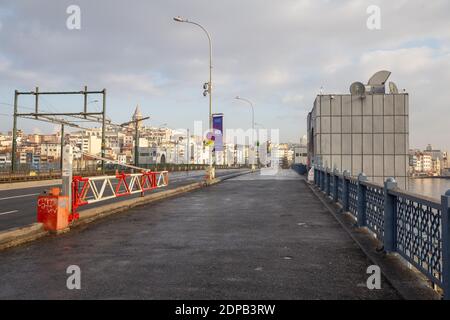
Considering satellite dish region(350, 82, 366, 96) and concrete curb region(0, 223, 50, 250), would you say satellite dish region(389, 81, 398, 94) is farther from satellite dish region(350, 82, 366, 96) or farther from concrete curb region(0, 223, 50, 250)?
concrete curb region(0, 223, 50, 250)

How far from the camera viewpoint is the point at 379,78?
1363 inches

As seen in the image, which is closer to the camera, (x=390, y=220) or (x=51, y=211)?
(x=390, y=220)

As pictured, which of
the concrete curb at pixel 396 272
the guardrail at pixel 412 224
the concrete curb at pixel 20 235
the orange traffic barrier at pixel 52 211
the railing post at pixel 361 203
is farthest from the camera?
the railing post at pixel 361 203

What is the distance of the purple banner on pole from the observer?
30.9m

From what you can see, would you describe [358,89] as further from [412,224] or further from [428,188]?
[412,224]

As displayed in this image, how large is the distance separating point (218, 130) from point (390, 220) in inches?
988

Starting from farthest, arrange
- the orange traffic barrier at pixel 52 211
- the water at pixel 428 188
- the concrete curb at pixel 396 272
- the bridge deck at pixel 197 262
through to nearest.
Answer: the orange traffic barrier at pixel 52 211 → the water at pixel 428 188 → the bridge deck at pixel 197 262 → the concrete curb at pixel 396 272

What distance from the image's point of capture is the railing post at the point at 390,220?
258 inches

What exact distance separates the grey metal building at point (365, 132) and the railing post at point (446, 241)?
26.1m

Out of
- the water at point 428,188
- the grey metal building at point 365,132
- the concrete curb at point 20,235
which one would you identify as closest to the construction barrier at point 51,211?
the concrete curb at point 20,235

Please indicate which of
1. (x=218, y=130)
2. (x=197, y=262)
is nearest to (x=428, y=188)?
(x=218, y=130)

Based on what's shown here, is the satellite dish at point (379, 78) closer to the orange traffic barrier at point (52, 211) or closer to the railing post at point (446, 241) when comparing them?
the orange traffic barrier at point (52, 211)
